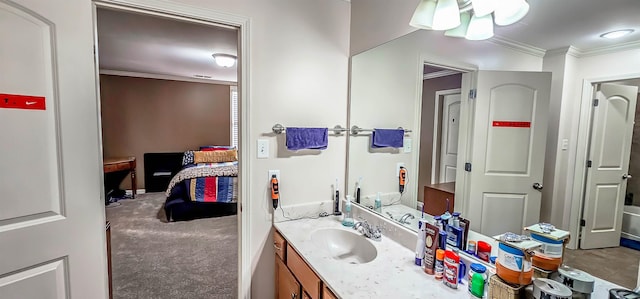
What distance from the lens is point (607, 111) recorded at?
2.74 ft

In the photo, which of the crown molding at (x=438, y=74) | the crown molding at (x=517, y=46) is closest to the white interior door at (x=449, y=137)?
the crown molding at (x=438, y=74)

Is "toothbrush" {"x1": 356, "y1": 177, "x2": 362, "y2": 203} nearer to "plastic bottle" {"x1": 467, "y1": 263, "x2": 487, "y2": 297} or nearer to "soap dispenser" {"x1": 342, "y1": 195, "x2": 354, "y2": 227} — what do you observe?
"soap dispenser" {"x1": 342, "y1": 195, "x2": 354, "y2": 227}

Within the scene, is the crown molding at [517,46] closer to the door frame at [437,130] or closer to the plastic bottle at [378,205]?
the door frame at [437,130]

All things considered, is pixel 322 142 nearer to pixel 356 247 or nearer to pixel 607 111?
pixel 356 247

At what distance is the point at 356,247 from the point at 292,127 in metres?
0.84

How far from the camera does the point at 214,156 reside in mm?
5398

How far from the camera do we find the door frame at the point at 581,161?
88 centimetres

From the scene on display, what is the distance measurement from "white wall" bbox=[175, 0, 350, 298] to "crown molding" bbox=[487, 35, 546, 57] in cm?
101

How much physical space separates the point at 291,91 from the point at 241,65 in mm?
344

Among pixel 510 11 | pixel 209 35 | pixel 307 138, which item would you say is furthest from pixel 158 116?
pixel 510 11

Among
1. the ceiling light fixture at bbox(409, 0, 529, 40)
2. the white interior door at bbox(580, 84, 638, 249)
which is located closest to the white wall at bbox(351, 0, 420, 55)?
the ceiling light fixture at bbox(409, 0, 529, 40)

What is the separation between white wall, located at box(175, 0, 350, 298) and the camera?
1.73 m

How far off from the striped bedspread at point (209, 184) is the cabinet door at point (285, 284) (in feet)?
8.41

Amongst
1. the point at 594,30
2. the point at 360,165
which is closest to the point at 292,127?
the point at 360,165
